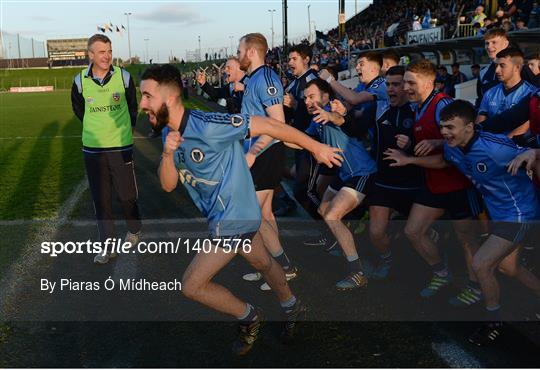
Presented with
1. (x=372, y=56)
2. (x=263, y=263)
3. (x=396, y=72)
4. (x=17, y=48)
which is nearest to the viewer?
(x=263, y=263)

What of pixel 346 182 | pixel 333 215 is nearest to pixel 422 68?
pixel 346 182

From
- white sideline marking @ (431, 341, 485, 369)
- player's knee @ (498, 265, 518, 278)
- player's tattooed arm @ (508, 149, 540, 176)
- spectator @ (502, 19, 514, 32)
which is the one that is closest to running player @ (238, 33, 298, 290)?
white sideline marking @ (431, 341, 485, 369)

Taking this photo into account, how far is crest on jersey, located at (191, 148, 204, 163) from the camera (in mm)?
3093

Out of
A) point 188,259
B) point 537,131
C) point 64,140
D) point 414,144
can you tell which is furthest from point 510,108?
point 64,140

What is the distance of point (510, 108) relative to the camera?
474 cm

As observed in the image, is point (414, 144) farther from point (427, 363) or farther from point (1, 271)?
point (1, 271)

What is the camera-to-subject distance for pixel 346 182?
15.3 feet

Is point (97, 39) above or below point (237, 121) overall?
above

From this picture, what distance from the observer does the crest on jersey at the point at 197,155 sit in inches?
122

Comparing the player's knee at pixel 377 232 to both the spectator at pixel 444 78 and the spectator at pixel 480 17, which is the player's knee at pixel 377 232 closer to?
the spectator at pixel 444 78

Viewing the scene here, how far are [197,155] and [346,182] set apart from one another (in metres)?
1.94

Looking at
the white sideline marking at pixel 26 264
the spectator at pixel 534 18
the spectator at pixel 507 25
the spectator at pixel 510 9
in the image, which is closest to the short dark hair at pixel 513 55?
the white sideline marking at pixel 26 264

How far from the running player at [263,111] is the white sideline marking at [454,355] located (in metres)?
1.61

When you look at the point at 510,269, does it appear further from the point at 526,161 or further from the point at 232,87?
the point at 232,87
